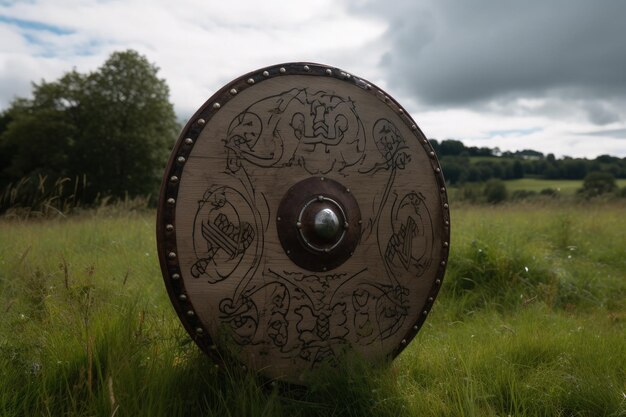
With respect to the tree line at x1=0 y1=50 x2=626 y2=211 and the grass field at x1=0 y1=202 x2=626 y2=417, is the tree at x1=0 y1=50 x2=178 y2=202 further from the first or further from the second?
the grass field at x1=0 y1=202 x2=626 y2=417

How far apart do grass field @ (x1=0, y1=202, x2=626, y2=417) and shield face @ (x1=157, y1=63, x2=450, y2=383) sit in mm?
182

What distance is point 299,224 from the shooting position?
2.33 m

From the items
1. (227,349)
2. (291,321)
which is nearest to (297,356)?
(291,321)

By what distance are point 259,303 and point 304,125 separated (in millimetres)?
798

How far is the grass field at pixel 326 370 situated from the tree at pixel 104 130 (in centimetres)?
2057

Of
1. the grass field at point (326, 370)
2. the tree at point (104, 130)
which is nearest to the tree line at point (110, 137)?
the tree at point (104, 130)

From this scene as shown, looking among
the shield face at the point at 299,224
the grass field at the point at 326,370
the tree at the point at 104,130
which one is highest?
the tree at the point at 104,130

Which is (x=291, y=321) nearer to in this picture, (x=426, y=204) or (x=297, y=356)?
(x=297, y=356)

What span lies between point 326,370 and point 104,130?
79.7 ft

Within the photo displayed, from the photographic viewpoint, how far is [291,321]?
7.82 ft

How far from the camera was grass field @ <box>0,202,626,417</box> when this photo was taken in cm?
215

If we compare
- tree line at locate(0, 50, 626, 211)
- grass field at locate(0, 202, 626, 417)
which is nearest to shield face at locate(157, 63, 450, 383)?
grass field at locate(0, 202, 626, 417)

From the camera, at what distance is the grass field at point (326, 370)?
84.7 inches

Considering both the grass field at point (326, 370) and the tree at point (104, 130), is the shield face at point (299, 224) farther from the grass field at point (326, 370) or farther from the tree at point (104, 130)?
the tree at point (104, 130)
